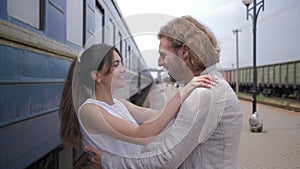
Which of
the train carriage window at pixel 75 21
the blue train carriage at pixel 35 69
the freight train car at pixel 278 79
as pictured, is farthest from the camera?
the freight train car at pixel 278 79

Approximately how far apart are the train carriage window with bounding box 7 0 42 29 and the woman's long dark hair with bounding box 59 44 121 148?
2.33 ft

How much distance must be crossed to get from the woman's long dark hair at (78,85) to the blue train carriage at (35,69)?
0.19m

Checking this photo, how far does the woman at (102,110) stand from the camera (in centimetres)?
119

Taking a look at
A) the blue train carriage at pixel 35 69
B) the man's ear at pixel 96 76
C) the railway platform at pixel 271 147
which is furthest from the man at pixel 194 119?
the railway platform at pixel 271 147

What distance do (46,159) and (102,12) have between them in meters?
1.98

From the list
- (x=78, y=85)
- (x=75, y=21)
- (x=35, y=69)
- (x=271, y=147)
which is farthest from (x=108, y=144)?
(x=271, y=147)

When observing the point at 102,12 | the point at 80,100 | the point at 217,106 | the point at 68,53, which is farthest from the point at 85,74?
the point at 102,12

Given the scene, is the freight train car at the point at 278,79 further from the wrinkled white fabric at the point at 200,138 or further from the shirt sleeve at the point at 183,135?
the shirt sleeve at the point at 183,135

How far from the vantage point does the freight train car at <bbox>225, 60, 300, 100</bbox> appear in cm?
1785

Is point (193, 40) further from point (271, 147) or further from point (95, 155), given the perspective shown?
point (271, 147)

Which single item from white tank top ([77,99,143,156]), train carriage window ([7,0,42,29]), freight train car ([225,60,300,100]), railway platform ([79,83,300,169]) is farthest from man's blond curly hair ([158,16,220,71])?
freight train car ([225,60,300,100])

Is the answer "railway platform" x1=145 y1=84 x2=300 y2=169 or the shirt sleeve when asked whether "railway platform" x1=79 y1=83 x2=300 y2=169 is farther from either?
the shirt sleeve

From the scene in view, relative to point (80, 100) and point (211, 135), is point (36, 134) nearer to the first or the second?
point (80, 100)

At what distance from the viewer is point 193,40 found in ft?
3.91
